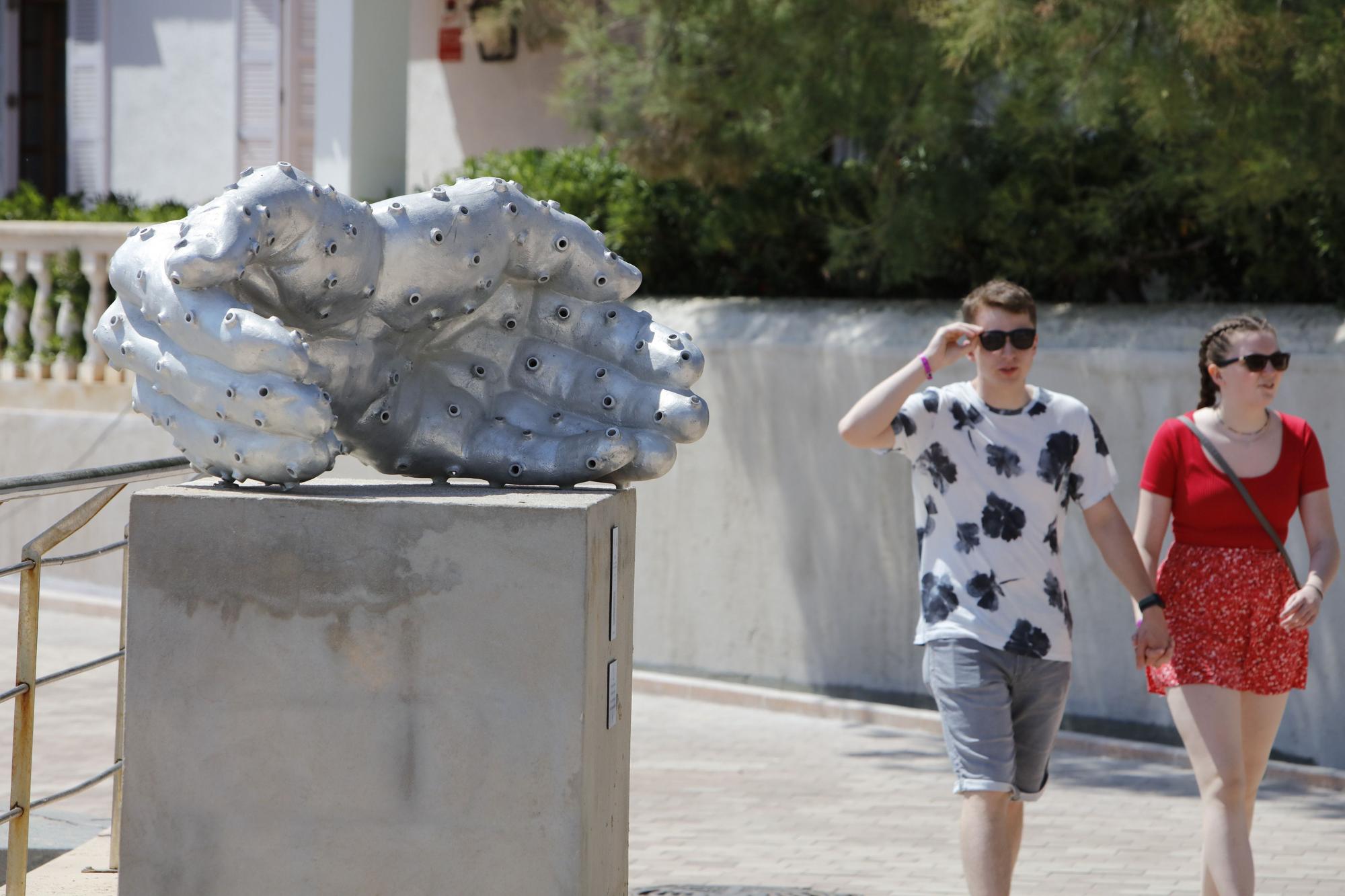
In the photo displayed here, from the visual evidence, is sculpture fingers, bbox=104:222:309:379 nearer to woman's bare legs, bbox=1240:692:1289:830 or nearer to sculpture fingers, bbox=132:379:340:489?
sculpture fingers, bbox=132:379:340:489

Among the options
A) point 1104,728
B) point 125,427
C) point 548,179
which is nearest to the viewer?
point 1104,728

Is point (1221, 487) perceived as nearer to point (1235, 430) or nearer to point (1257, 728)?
point (1235, 430)

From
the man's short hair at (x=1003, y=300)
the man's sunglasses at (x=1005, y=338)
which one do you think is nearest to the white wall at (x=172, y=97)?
the man's short hair at (x=1003, y=300)

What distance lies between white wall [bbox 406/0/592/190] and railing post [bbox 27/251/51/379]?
10.7ft

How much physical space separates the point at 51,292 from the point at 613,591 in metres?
8.22

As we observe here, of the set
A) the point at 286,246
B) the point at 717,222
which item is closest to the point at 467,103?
the point at 717,222

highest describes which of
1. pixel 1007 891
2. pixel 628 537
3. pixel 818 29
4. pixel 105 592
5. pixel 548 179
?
pixel 818 29

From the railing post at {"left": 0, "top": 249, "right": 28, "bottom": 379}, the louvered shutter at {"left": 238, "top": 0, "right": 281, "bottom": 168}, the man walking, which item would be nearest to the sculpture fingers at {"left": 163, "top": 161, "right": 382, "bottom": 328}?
the man walking

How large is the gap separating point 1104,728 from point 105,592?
613 centimetres

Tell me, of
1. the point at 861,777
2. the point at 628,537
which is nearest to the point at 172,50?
the point at 861,777

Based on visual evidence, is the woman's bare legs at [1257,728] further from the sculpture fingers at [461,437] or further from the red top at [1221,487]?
the sculpture fingers at [461,437]

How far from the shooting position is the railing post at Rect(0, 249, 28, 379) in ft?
35.1

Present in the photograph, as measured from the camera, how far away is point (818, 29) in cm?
759

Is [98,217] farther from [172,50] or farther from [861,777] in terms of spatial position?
[861,777]
